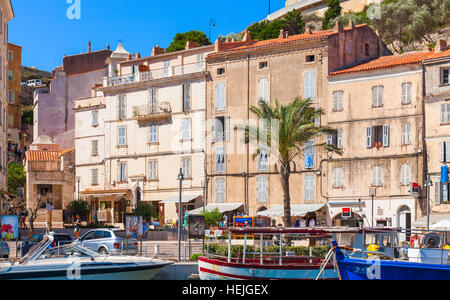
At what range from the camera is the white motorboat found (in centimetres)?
2644

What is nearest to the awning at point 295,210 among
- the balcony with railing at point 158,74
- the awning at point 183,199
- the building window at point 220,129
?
the awning at point 183,199

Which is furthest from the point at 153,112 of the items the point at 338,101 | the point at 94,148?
the point at 338,101

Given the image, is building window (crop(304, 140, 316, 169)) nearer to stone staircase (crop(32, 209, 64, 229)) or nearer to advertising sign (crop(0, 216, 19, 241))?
stone staircase (crop(32, 209, 64, 229))

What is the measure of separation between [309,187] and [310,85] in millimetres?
6897

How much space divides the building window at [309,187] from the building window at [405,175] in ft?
21.0

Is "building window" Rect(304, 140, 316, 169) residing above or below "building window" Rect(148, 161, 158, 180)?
above

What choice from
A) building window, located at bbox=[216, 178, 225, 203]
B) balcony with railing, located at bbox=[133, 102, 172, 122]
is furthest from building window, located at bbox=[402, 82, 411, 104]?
balcony with railing, located at bbox=[133, 102, 172, 122]

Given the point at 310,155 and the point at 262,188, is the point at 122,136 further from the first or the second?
the point at 310,155

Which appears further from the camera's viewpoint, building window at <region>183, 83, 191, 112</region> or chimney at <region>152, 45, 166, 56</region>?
chimney at <region>152, 45, 166, 56</region>

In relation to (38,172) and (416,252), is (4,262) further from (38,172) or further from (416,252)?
(38,172)

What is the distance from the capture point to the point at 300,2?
108 meters

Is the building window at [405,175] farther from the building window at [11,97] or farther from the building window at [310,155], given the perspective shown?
the building window at [11,97]

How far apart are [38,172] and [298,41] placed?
79.9 ft

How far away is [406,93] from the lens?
5375cm
